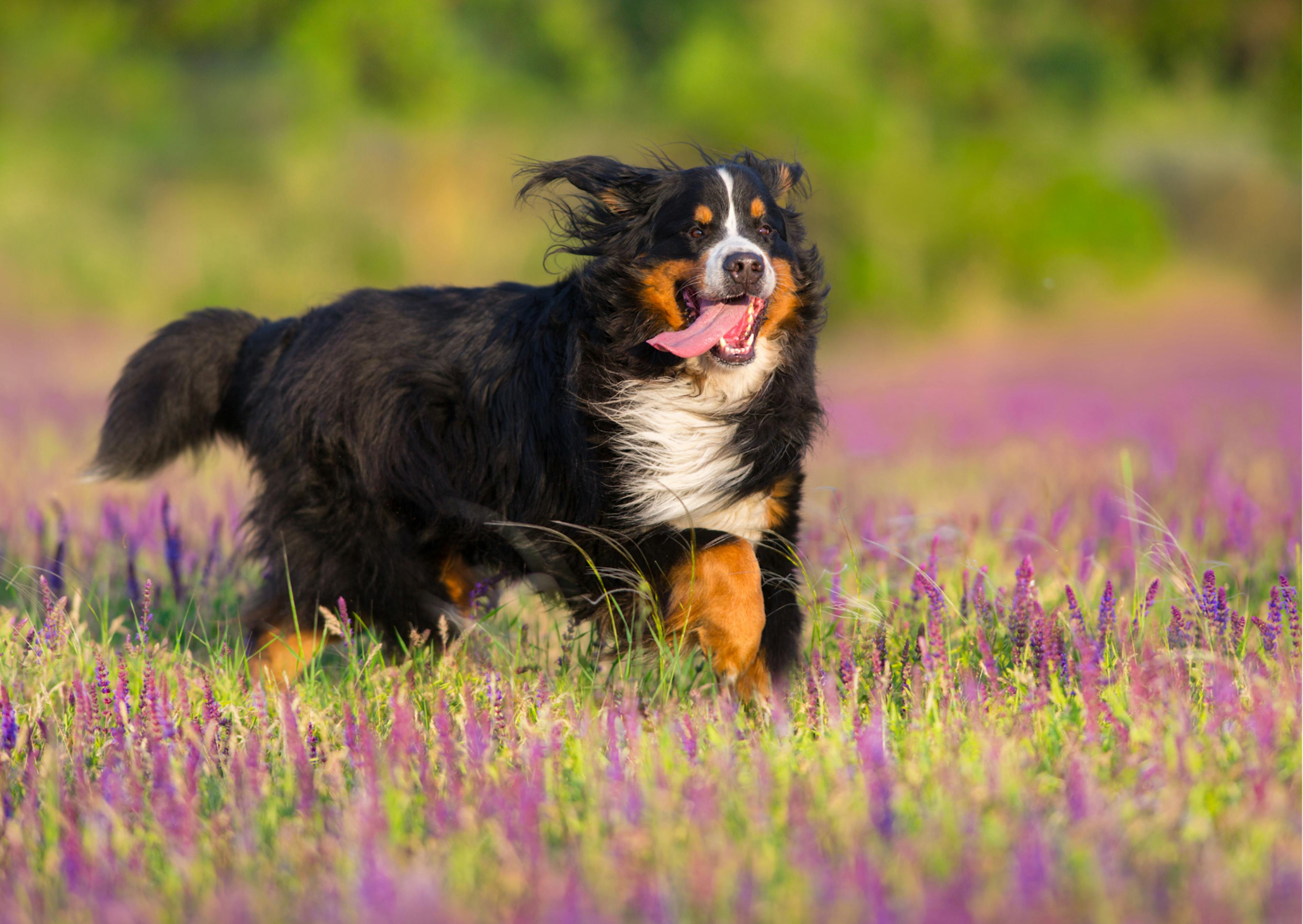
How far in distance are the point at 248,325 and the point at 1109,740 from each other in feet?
9.91

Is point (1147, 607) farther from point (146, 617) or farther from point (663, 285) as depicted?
point (146, 617)

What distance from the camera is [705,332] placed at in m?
3.44

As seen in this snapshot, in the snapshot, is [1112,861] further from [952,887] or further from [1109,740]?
[1109,740]

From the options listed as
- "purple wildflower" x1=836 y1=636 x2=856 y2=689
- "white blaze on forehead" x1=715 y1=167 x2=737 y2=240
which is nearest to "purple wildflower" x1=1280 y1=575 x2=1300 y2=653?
"purple wildflower" x1=836 y1=636 x2=856 y2=689

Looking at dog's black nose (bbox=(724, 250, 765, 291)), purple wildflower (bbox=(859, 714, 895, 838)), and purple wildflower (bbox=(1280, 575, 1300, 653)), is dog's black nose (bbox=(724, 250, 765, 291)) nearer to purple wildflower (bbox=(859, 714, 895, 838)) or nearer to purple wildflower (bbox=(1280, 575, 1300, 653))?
purple wildflower (bbox=(859, 714, 895, 838))

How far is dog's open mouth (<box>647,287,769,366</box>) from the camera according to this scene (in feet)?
11.2

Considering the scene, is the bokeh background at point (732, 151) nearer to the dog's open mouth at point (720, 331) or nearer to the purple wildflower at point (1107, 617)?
the dog's open mouth at point (720, 331)

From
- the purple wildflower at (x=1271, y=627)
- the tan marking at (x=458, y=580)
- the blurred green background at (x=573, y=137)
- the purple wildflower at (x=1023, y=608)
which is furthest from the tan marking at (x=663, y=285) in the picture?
the blurred green background at (x=573, y=137)

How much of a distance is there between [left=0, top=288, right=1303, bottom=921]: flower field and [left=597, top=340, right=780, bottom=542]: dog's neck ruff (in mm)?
349

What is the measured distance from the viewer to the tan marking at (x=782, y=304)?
354cm

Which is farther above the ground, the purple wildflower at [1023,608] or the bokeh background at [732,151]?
the bokeh background at [732,151]

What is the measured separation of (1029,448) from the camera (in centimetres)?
866

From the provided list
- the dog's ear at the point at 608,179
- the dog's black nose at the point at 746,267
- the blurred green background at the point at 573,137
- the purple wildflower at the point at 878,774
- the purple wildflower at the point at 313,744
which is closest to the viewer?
the purple wildflower at the point at 878,774

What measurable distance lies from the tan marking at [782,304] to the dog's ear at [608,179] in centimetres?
46
